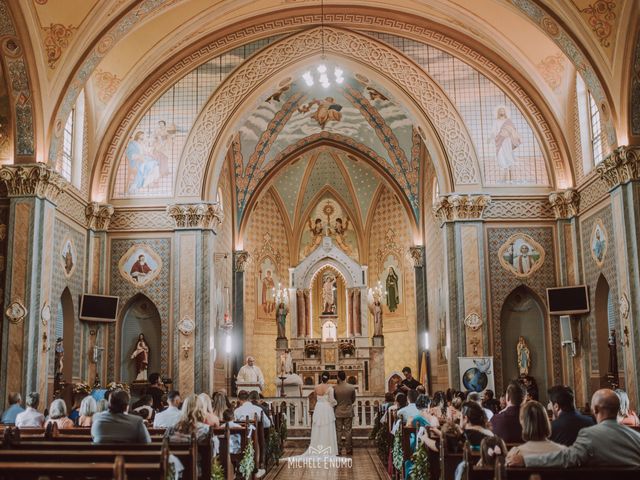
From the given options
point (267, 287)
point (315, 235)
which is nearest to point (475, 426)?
point (267, 287)

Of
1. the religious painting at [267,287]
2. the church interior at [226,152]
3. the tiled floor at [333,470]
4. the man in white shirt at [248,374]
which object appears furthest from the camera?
the religious painting at [267,287]

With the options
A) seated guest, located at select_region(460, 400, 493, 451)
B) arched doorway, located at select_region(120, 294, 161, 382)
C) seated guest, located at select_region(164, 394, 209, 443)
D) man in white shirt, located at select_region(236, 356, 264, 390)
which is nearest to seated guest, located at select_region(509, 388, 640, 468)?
seated guest, located at select_region(460, 400, 493, 451)

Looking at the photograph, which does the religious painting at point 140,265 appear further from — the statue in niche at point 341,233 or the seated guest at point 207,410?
the statue in niche at point 341,233

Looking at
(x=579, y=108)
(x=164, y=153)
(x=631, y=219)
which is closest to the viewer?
(x=631, y=219)

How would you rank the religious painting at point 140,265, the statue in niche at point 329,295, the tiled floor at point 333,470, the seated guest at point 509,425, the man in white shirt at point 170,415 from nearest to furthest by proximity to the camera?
the seated guest at point 509,425 < the man in white shirt at point 170,415 < the tiled floor at point 333,470 < the religious painting at point 140,265 < the statue in niche at point 329,295

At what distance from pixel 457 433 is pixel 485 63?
587 inches

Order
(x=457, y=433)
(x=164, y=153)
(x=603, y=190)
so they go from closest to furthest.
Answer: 1. (x=457, y=433)
2. (x=603, y=190)
3. (x=164, y=153)

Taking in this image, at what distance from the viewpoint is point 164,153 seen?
21094mm

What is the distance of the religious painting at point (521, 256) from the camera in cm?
2009

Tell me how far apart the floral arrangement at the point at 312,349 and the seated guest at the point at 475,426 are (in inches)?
861

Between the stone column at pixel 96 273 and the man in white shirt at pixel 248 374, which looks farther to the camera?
the man in white shirt at pixel 248 374

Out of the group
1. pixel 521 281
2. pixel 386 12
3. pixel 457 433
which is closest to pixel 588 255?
pixel 521 281

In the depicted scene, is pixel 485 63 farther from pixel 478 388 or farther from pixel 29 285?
pixel 29 285

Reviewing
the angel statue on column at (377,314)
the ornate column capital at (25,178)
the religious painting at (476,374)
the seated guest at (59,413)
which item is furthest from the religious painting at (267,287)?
the seated guest at (59,413)
